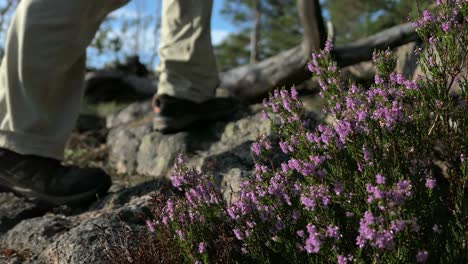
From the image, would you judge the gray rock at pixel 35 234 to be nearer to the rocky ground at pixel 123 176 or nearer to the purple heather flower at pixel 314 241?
the rocky ground at pixel 123 176

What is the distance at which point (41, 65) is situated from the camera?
3098mm

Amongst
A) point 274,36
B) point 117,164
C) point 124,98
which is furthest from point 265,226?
point 274,36

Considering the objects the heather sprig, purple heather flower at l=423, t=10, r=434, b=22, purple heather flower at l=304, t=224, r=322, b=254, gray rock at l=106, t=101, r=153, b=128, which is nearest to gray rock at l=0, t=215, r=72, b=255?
the heather sprig

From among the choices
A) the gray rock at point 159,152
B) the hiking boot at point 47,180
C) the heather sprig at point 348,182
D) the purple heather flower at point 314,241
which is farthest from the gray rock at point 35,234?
the purple heather flower at point 314,241

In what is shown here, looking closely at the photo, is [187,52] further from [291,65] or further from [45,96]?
[291,65]

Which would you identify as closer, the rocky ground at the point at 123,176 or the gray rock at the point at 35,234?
the rocky ground at the point at 123,176

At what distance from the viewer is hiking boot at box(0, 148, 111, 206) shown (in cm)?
322

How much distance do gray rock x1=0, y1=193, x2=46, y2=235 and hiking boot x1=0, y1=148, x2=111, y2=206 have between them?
9 cm

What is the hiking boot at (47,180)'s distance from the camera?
322 centimetres

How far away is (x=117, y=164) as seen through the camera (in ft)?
16.1

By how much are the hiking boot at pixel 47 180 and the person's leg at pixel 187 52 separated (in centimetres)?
94

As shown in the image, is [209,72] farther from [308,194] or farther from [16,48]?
[308,194]

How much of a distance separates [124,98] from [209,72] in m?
4.15

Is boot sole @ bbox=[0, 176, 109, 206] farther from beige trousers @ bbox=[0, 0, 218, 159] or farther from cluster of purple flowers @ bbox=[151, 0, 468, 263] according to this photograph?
cluster of purple flowers @ bbox=[151, 0, 468, 263]
